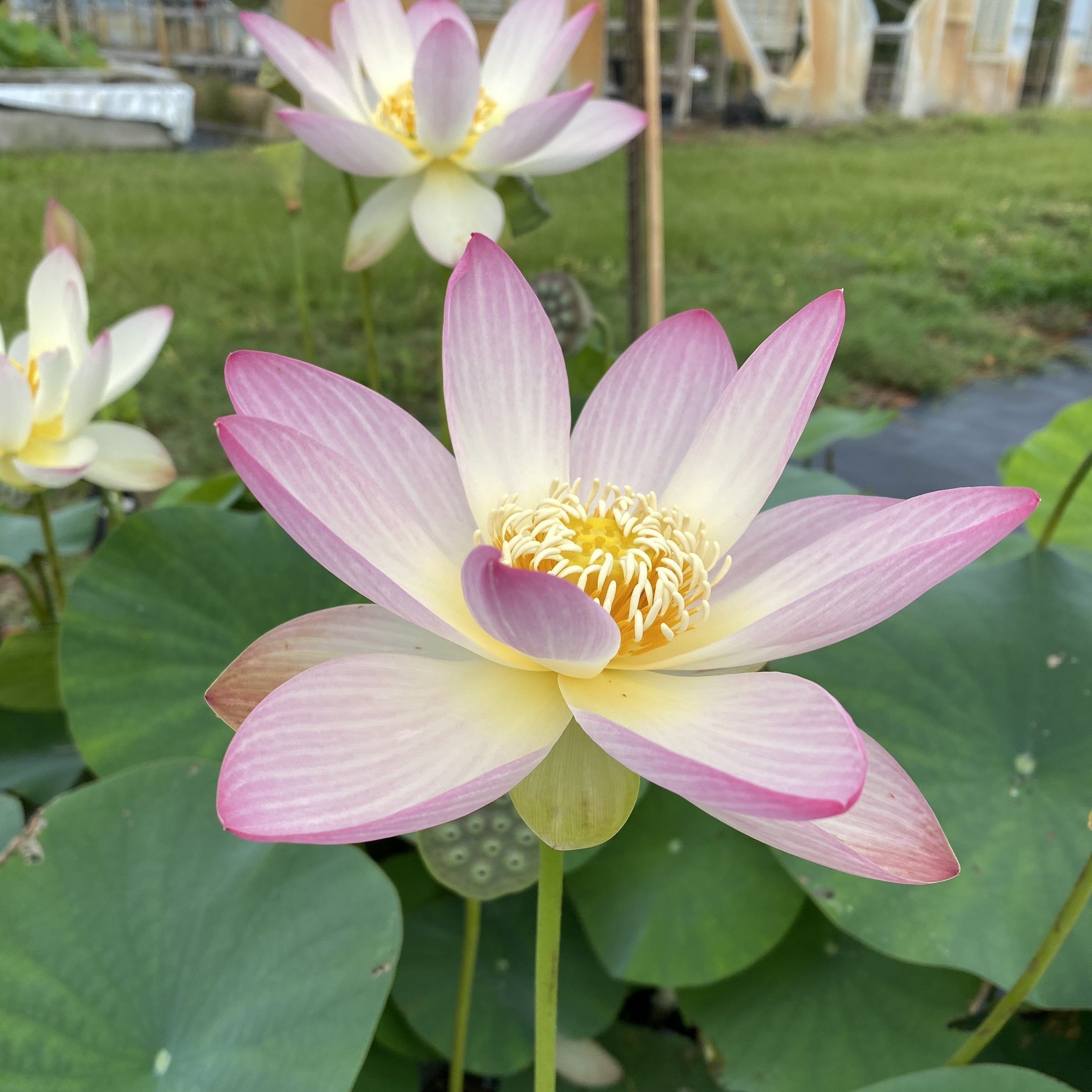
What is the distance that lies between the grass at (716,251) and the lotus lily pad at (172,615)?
1141 mm

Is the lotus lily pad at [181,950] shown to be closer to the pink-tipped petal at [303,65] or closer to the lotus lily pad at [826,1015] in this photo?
the lotus lily pad at [826,1015]

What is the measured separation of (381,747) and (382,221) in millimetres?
518

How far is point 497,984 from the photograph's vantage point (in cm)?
64

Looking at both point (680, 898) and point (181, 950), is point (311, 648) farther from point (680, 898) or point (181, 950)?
point (680, 898)

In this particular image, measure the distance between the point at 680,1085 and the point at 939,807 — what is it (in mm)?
259

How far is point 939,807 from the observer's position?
1.68 feet

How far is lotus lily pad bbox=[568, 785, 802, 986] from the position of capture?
1.84 feet

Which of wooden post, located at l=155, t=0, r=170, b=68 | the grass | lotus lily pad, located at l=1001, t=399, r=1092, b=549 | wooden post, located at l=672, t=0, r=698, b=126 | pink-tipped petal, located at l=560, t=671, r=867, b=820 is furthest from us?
wooden post, located at l=155, t=0, r=170, b=68

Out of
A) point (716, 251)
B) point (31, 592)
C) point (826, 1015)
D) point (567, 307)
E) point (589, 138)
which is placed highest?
point (589, 138)

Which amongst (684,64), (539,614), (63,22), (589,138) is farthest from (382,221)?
(63,22)

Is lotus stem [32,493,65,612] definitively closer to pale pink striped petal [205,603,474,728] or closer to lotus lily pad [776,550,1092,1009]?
pale pink striped petal [205,603,474,728]

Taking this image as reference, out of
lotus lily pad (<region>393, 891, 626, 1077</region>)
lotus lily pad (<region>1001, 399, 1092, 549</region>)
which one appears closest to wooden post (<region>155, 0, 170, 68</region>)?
lotus lily pad (<region>1001, 399, 1092, 549</region>)

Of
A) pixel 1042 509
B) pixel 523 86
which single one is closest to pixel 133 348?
pixel 523 86

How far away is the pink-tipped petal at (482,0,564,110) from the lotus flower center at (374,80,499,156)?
1 centimetres
